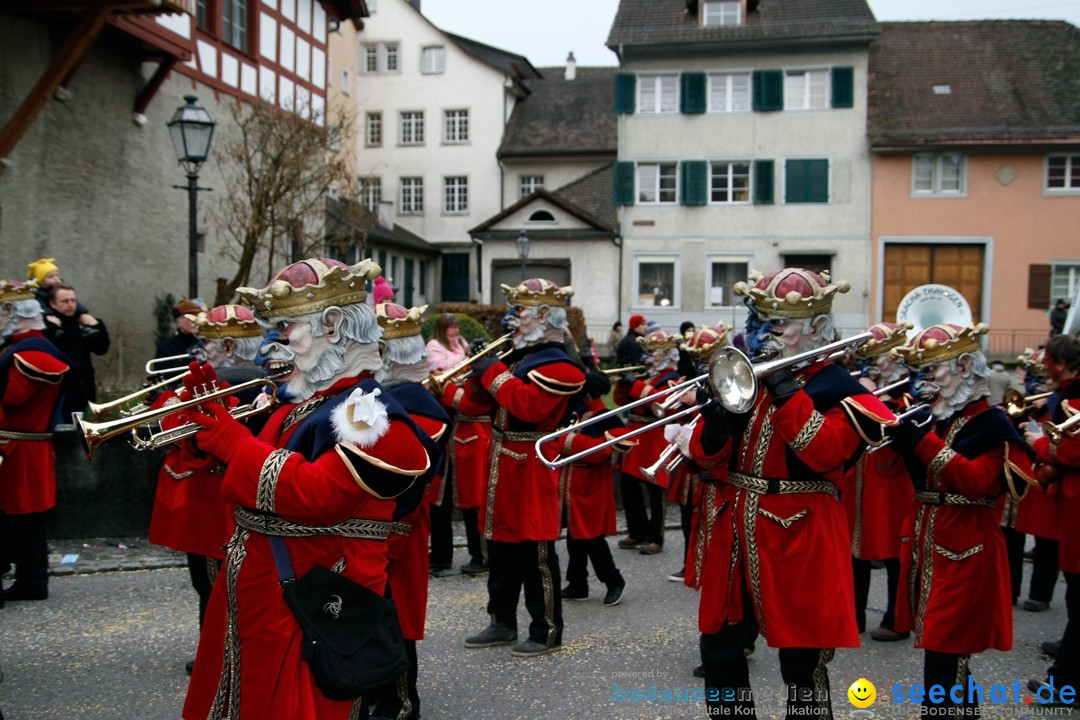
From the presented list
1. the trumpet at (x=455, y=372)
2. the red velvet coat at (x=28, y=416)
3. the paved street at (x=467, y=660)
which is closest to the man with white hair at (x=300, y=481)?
the paved street at (x=467, y=660)

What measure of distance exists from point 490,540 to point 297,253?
12.7 metres

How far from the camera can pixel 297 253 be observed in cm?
1761

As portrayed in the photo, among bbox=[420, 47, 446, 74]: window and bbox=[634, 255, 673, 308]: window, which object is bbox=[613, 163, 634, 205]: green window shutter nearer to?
bbox=[634, 255, 673, 308]: window

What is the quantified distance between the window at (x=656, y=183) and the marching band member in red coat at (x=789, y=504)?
25.6 metres

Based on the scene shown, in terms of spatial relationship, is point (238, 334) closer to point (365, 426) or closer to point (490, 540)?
point (490, 540)

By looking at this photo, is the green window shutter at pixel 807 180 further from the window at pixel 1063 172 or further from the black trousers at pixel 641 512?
the black trousers at pixel 641 512

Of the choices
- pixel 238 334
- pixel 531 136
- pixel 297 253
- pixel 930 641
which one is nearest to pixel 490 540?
pixel 238 334

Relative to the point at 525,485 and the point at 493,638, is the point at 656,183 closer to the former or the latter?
the point at 525,485

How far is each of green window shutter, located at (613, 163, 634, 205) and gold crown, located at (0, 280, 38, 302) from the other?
23.6 m

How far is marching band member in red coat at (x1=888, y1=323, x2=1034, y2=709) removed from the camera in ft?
14.5

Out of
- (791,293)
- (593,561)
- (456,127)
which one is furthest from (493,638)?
(456,127)

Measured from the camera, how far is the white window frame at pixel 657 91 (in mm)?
28906

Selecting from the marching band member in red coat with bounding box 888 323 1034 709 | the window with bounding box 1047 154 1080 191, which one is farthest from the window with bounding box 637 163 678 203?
the marching band member in red coat with bounding box 888 323 1034 709

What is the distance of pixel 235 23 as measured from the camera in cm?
1925
